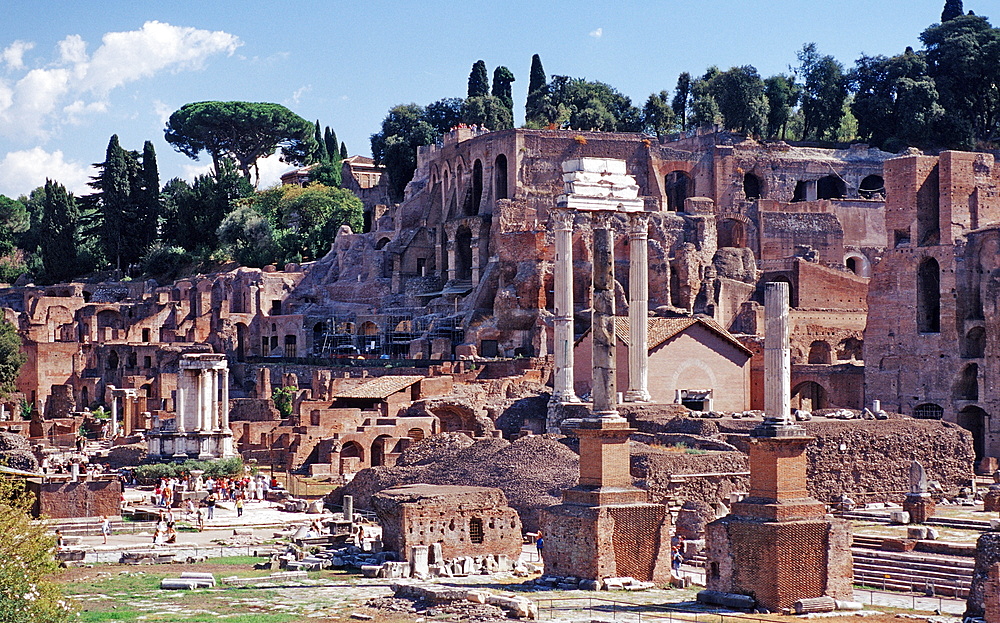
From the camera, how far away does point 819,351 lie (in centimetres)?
6419

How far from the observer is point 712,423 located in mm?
41219

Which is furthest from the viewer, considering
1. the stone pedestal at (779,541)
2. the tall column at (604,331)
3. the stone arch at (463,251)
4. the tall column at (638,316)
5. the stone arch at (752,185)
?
the stone arch at (752,185)

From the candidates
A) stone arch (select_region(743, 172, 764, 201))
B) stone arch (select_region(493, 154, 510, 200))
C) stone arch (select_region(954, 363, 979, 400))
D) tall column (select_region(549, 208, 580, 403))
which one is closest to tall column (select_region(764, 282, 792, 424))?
tall column (select_region(549, 208, 580, 403))

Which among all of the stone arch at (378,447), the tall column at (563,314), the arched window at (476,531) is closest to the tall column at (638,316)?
the tall column at (563,314)

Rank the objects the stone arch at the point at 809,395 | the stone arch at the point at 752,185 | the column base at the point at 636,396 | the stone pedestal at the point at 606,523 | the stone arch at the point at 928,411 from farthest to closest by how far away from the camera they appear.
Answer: the stone arch at the point at 752,185 → the stone arch at the point at 809,395 → the stone arch at the point at 928,411 → the column base at the point at 636,396 → the stone pedestal at the point at 606,523

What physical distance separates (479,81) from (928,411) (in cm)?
4825

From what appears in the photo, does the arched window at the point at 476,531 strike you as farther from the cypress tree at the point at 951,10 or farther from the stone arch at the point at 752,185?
the cypress tree at the point at 951,10

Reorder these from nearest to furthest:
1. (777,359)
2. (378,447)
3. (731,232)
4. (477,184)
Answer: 1. (777,359)
2. (378,447)
3. (731,232)
4. (477,184)

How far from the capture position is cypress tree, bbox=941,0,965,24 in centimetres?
9244

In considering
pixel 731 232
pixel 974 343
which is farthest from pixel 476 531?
pixel 731 232

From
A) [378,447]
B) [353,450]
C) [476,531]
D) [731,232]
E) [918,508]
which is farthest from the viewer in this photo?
[731,232]

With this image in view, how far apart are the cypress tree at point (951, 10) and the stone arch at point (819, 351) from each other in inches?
1426

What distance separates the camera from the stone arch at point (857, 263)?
2840 inches

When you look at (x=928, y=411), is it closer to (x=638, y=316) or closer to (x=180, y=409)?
(x=638, y=316)
